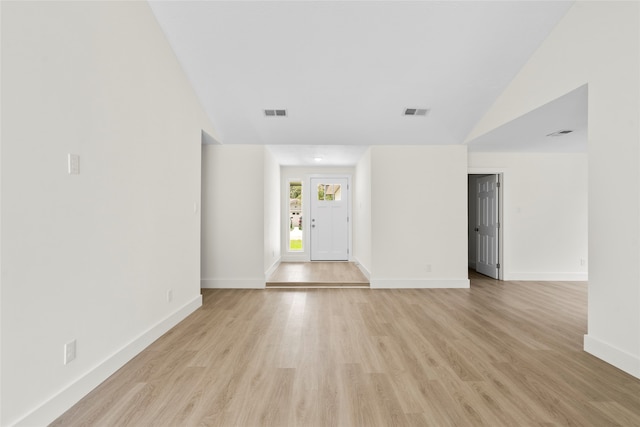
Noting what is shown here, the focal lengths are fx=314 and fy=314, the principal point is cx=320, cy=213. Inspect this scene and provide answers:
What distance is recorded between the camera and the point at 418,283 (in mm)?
5023

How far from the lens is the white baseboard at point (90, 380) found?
168cm

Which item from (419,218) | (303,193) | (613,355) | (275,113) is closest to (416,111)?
(419,218)

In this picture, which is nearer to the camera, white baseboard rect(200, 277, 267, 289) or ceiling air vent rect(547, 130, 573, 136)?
ceiling air vent rect(547, 130, 573, 136)

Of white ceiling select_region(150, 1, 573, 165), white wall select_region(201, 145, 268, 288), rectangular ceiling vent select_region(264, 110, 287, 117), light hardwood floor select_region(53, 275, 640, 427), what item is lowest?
light hardwood floor select_region(53, 275, 640, 427)

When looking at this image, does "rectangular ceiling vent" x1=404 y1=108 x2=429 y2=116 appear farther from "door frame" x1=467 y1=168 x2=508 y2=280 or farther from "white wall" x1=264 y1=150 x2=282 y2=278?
"white wall" x1=264 y1=150 x2=282 y2=278

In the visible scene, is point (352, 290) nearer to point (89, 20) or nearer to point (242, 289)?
point (242, 289)

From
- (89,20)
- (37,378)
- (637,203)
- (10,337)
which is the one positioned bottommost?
(37,378)

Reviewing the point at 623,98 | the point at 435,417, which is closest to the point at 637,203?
the point at 623,98

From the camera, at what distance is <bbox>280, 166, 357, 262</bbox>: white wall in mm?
7660

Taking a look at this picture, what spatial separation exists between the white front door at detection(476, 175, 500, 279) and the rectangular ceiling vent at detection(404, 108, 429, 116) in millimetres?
2523

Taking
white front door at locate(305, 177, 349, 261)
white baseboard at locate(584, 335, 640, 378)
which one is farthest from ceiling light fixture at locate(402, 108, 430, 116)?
white front door at locate(305, 177, 349, 261)

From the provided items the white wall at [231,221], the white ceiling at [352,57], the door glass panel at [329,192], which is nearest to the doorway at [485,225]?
the white ceiling at [352,57]

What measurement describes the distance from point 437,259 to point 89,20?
4.94 m

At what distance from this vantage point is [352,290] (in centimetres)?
493
